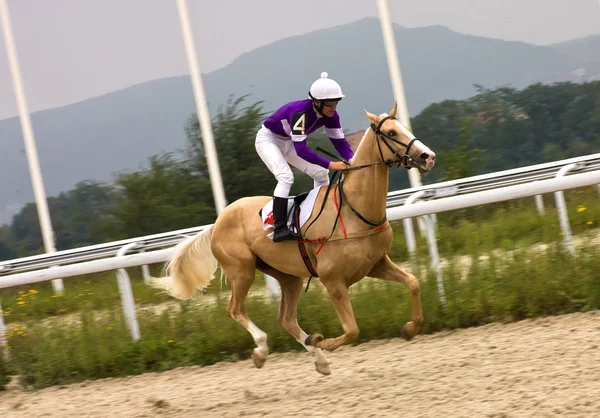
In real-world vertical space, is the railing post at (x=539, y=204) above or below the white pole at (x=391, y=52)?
below

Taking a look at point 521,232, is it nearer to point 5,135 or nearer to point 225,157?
point 225,157

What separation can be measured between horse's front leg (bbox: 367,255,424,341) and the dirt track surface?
0.21m

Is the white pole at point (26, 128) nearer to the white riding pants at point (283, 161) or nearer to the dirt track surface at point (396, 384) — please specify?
Answer: the dirt track surface at point (396, 384)

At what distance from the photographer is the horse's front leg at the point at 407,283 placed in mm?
4797

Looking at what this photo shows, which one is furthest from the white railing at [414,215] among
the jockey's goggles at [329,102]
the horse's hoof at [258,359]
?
the horse's hoof at [258,359]

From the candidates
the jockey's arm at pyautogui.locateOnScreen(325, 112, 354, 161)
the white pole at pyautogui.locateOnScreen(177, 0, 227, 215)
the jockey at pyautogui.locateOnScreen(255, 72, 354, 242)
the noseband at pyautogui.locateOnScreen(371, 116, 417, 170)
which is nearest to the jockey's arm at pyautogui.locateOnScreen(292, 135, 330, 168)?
the jockey at pyautogui.locateOnScreen(255, 72, 354, 242)

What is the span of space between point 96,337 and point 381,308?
2.25m

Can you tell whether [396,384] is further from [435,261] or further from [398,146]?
[435,261]

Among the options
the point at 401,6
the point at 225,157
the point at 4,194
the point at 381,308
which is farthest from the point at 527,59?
the point at 4,194

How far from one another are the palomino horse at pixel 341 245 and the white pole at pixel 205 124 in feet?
15.4

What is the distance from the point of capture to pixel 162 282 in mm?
5855

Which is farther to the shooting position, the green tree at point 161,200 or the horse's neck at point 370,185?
the green tree at point 161,200

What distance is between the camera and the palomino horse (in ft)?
15.3

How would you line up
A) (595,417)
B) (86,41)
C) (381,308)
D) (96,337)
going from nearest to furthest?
(595,417) < (381,308) < (96,337) < (86,41)
